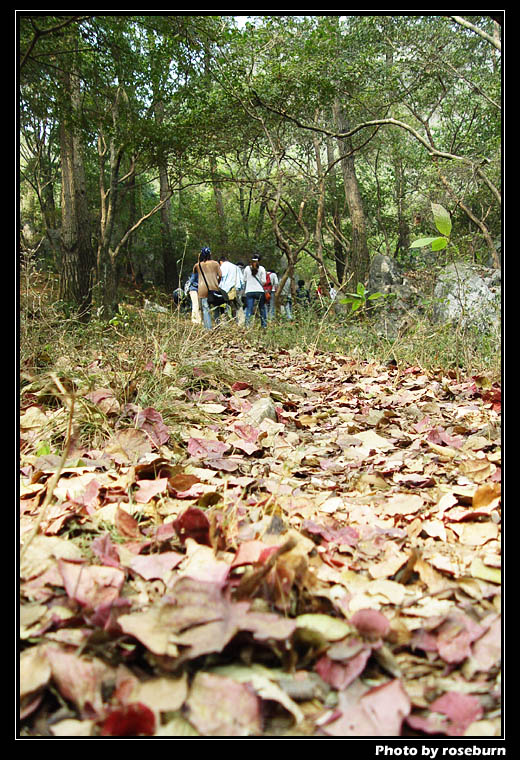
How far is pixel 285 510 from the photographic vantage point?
144 cm

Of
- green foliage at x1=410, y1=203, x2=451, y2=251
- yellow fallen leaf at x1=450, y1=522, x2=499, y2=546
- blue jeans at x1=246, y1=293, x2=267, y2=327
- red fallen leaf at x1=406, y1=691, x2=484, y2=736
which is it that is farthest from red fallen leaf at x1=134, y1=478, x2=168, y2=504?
blue jeans at x1=246, y1=293, x2=267, y2=327

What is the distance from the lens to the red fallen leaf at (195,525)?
3.95ft

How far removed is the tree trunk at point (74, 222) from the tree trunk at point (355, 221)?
5338 mm

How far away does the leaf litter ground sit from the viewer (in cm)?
78

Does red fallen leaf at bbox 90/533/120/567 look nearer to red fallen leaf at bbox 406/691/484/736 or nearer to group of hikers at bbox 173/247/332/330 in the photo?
red fallen leaf at bbox 406/691/484/736

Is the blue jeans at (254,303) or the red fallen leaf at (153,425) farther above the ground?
the blue jeans at (254,303)

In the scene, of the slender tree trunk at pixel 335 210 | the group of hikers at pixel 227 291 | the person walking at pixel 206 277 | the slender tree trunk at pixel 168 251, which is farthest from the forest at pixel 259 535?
the slender tree trunk at pixel 168 251

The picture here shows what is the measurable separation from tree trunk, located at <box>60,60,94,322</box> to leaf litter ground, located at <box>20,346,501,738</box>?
5.04 metres

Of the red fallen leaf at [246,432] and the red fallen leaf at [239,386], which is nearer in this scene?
the red fallen leaf at [246,432]

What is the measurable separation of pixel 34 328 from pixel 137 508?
→ 2.34 m

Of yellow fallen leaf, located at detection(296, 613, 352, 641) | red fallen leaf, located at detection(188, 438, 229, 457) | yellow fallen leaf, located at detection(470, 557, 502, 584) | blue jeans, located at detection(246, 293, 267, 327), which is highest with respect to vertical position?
blue jeans, located at detection(246, 293, 267, 327)

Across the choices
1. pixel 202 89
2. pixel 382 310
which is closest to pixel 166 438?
pixel 382 310

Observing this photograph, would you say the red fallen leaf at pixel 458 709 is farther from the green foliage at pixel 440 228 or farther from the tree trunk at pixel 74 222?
the tree trunk at pixel 74 222

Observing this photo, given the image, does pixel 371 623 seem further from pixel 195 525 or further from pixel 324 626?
pixel 195 525
